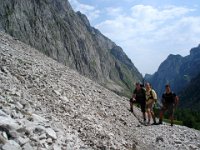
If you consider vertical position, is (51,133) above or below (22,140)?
above

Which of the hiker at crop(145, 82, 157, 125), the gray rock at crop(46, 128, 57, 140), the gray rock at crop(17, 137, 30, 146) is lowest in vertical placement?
the gray rock at crop(17, 137, 30, 146)

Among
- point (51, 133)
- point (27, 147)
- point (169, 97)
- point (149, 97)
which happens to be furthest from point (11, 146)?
point (169, 97)

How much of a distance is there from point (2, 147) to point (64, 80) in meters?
11.0

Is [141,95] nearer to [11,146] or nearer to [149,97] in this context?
[149,97]

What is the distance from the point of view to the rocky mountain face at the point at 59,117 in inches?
448

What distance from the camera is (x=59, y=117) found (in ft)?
Answer: 48.1

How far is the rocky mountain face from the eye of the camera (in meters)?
11.4

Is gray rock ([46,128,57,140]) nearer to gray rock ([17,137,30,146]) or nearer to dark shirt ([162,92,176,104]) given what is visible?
gray rock ([17,137,30,146])

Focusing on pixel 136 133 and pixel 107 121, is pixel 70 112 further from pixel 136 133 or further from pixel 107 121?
pixel 136 133

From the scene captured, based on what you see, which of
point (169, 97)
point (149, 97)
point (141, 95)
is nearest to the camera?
point (141, 95)

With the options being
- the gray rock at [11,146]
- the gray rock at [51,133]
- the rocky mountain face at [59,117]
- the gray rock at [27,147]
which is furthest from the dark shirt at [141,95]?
the gray rock at [11,146]

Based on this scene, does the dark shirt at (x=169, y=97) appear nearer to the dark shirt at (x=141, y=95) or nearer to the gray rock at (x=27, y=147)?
the dark shirt at (x=141, y=95)

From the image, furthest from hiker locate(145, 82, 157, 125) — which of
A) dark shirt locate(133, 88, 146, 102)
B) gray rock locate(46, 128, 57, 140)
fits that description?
gray rock locate(46, 128, 57, 140)

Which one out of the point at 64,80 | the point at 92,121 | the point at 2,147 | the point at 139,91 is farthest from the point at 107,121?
the point at 2,147
